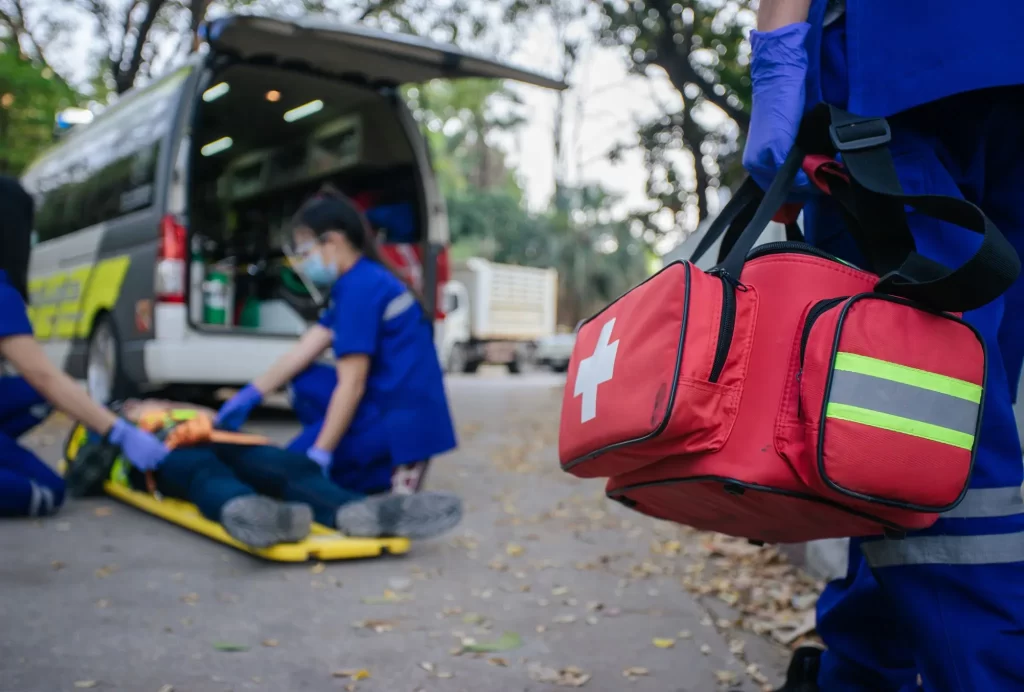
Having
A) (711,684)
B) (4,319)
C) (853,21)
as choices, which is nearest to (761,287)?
(853,21)

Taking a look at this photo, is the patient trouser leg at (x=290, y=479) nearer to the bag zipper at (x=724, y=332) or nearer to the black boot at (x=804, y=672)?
the black boot at (x=804, y=672)

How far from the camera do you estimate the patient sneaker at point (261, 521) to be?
10.0 feet

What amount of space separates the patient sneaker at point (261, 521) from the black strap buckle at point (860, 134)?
2167 millimetres

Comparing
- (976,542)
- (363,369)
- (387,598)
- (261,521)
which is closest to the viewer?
(976,542)

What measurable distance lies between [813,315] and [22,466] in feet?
11.3

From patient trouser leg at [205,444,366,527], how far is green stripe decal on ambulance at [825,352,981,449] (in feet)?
7.81

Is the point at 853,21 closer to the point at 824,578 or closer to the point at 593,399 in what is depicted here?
the point at 593,399

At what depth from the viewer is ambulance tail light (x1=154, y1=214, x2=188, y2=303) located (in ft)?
19.7

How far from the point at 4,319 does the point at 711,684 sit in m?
2.73

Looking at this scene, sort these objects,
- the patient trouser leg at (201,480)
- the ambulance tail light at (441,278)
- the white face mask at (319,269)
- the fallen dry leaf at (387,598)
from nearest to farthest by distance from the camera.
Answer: the fallen dry leaf at (387,598), the patient trouser leg at (201,480), the white face mask at (319,269), the ambulance tail light at (441,278)

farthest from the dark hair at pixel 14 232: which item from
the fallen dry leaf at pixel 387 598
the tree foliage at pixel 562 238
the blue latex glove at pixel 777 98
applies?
the tree foliage at pixel 562 238

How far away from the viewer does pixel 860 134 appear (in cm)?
157

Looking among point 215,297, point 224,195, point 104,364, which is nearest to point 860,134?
point 215,297

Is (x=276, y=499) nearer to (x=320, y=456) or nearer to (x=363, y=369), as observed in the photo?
(x=320, y=456)
